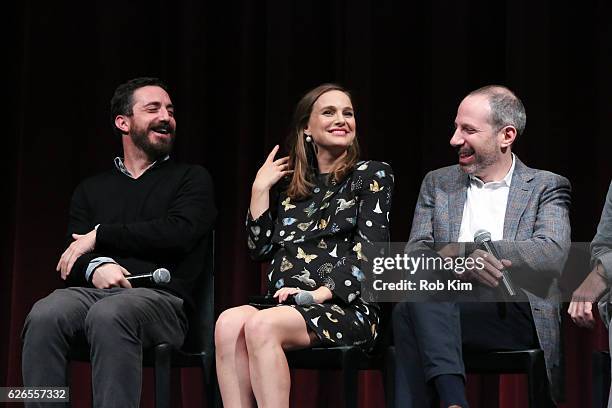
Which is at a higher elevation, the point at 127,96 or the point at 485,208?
the point at 127,96

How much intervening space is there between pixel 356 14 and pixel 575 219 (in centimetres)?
124

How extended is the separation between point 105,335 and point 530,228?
1.39 meters

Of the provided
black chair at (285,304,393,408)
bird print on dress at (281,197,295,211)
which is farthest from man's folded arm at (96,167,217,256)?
black chair at (285,304,393,408)

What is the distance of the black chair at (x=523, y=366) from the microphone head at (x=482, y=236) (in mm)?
349

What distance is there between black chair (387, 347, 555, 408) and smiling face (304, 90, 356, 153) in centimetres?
87

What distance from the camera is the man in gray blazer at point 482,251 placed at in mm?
3115

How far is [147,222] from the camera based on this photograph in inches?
147

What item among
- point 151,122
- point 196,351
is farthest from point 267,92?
point 196,351

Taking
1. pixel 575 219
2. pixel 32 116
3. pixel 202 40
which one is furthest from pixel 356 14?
pixel 32 116

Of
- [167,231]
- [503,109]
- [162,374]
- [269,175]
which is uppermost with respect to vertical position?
[503,109]

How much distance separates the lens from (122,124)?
413cm

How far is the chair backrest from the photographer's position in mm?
3672

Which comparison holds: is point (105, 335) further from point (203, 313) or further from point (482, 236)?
point (482, 236)

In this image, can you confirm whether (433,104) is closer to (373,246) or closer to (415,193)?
(415,193)
